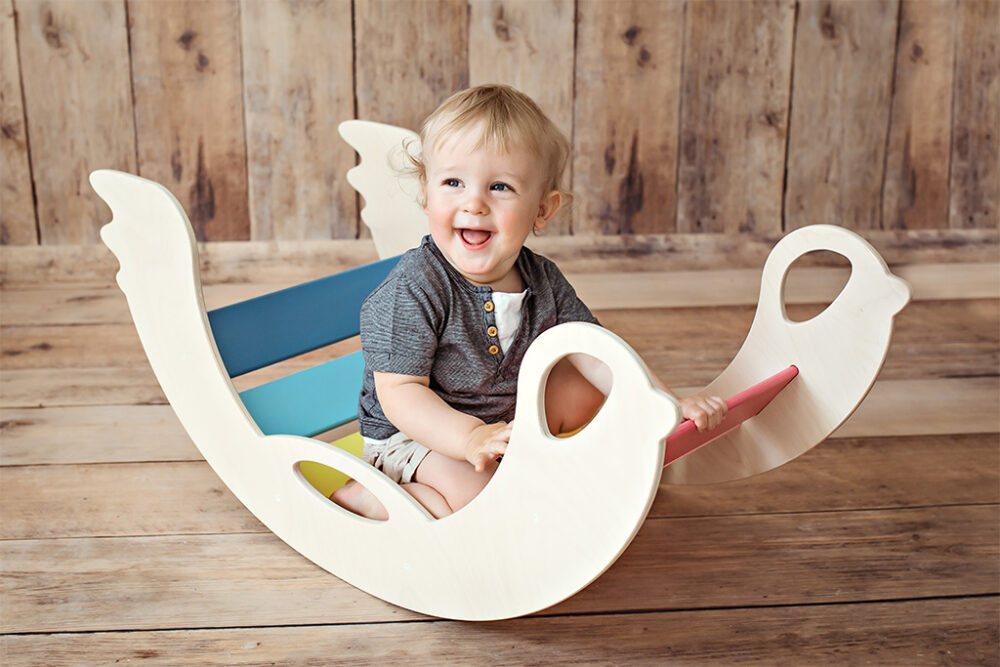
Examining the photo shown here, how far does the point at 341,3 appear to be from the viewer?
1.77 metres

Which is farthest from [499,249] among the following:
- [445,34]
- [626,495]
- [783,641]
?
[445,34]

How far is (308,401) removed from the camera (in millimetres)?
1101

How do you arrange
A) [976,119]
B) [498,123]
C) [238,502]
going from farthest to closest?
[976,119] < [238,502] < [498,123]

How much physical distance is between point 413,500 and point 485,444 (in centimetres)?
8

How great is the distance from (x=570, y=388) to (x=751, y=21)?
3.91 feet

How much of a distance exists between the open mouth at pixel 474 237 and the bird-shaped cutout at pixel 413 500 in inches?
7.7

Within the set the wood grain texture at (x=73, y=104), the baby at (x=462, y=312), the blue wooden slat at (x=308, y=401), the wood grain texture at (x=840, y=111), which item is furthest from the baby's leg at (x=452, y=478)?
the wood grain texture at (x=840, y=111)

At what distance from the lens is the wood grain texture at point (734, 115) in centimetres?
186

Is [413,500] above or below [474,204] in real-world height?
below

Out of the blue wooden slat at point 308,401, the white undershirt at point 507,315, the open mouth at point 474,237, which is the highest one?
the open mouth at point 474,237

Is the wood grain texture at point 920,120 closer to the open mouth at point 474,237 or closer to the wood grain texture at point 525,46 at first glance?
the wood grain texture at point 525,46

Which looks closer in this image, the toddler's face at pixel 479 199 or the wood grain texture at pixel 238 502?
the toddler's face at pixel 479 199

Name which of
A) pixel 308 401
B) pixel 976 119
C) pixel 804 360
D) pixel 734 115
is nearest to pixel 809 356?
pixel 804 360

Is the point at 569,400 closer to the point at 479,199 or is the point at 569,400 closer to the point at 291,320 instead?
the point at 479,199
